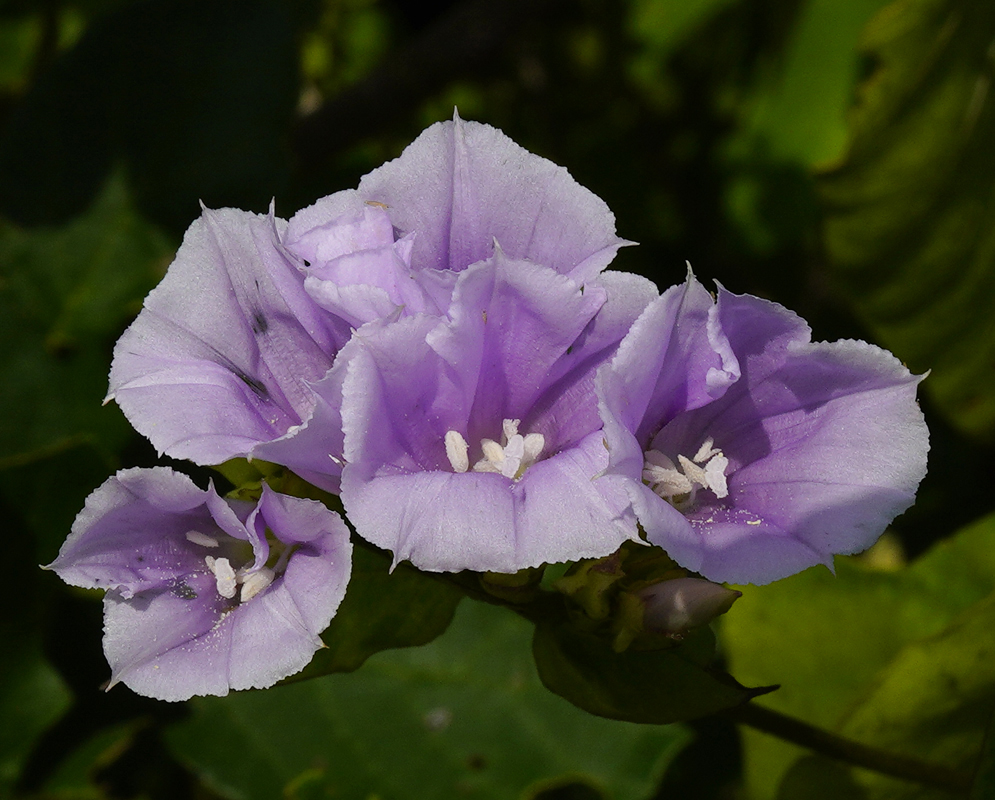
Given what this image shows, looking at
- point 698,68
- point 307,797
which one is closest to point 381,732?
point 307,797

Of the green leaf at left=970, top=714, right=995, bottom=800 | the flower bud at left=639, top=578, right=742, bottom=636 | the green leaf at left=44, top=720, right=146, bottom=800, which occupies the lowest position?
the green leaf at left=44, top=720, right=146, bottom=800

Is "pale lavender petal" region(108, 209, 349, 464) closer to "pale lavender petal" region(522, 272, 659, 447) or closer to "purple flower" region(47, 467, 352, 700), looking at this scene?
"purple flower" region(47, 467, 352, 700)

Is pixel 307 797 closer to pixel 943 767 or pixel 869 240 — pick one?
pixel 943 767

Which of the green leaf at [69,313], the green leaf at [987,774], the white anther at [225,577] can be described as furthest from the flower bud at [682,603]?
the green leaf at [69,313]

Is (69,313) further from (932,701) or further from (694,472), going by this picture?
(932,701)

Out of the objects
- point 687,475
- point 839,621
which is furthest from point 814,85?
point 687,475

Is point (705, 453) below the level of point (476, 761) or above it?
above

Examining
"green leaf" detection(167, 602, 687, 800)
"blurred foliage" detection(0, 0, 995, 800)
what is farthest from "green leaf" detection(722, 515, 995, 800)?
"green leaf" detection(167, 602, 687, 800)
